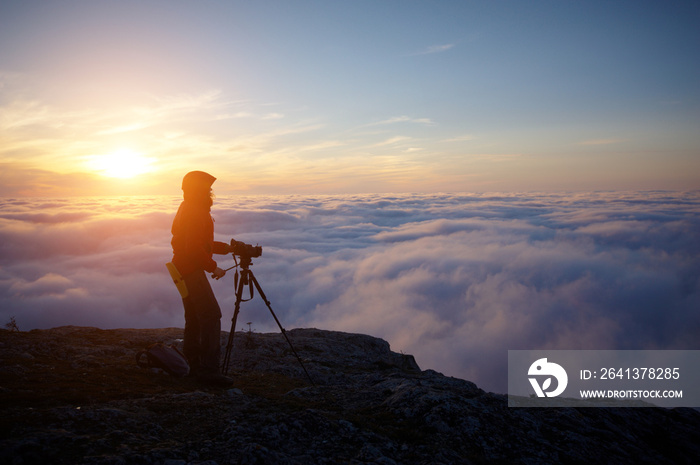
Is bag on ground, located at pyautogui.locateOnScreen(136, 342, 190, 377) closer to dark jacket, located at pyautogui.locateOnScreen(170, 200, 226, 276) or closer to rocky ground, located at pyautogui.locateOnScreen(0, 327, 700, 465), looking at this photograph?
rocky ground, located at pyautogui.locateOnScreen(0, 327, 700, 465)

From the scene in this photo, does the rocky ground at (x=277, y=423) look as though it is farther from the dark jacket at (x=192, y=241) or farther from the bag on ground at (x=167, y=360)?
the dark jacket at (x=192, y=241)

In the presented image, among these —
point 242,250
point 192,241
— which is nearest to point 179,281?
point 192,241

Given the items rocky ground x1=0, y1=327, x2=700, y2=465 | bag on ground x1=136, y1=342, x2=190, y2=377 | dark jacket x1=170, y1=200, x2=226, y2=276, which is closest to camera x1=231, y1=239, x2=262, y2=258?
dark jacket x1=170, y1=200, x2=226, y2=276

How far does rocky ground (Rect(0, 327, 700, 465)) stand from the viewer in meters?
3.36

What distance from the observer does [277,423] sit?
417cm

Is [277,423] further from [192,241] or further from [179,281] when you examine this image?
[192,241]

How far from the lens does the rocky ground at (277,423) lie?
336 cm

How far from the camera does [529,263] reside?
506ft

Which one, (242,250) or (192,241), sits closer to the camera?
(192,241)

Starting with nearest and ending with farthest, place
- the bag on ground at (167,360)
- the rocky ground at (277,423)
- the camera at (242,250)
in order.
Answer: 1. the rocky ground at (277,423)
2. the bag on ground at (167,360)
3. the camera at (242,250)

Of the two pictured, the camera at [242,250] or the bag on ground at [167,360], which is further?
the camera at [242,250]

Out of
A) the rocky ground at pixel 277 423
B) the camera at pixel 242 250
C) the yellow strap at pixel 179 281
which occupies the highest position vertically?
the camera at pixel 242 250

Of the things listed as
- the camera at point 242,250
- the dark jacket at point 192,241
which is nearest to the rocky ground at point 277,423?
the dark jacket at point 192,241

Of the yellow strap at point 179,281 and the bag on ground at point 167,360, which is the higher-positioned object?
the yellow strap at point 179,281
